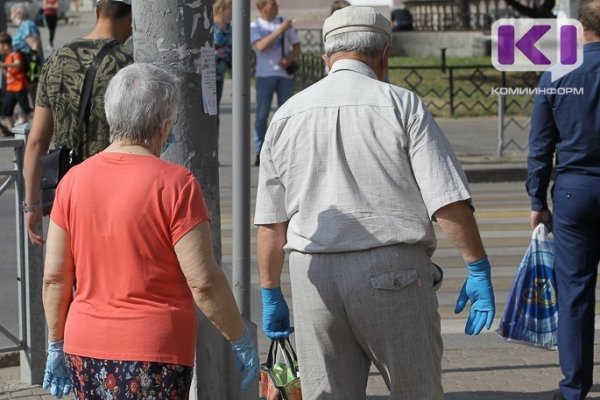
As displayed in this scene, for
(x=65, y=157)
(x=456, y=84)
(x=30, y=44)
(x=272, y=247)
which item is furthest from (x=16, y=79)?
(x=272, y=247)

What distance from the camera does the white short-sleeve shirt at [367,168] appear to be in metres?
4.09

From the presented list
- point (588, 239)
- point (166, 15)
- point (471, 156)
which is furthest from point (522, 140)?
point (166, 15)

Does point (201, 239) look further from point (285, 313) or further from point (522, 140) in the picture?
point (522, 140)

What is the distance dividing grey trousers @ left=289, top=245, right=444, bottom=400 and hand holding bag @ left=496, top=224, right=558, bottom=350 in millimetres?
1843

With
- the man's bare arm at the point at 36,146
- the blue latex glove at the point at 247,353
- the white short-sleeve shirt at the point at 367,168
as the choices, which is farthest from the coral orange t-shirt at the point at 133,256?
the man's bare arm at the point at 36,146

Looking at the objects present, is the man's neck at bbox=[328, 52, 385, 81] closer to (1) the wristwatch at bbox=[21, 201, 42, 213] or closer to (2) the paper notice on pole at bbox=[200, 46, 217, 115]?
(2) the paper notice on pole at bbox=[200, 46, 217, 115]

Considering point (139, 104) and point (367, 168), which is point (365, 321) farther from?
point (139, 104)

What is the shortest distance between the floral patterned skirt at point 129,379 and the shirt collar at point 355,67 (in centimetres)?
116

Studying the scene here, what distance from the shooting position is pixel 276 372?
4.72m

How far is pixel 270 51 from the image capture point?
1496 cm

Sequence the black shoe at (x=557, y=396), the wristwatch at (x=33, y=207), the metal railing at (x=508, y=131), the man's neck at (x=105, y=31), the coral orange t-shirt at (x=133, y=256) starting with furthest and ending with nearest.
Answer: the metal railing at (x=508, y=131) → the black shoe at (x=557, y=396) → the wristwatch at (x=33, y=207) → the man's neck at (x=105, y=31) → the coral orange t-shirt at (x=133, y=256)

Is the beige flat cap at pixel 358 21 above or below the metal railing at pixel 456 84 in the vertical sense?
above

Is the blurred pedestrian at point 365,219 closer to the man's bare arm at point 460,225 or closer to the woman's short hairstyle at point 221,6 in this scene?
the man's bare arm at point 460,225

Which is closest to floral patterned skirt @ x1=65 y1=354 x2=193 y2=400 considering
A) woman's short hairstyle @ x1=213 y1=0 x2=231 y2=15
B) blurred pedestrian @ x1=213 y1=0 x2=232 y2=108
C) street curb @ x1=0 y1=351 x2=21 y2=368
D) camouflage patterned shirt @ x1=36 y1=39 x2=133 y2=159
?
camouflage patterned shirt @ x1=36 y1=39 x2=133 y2=159
